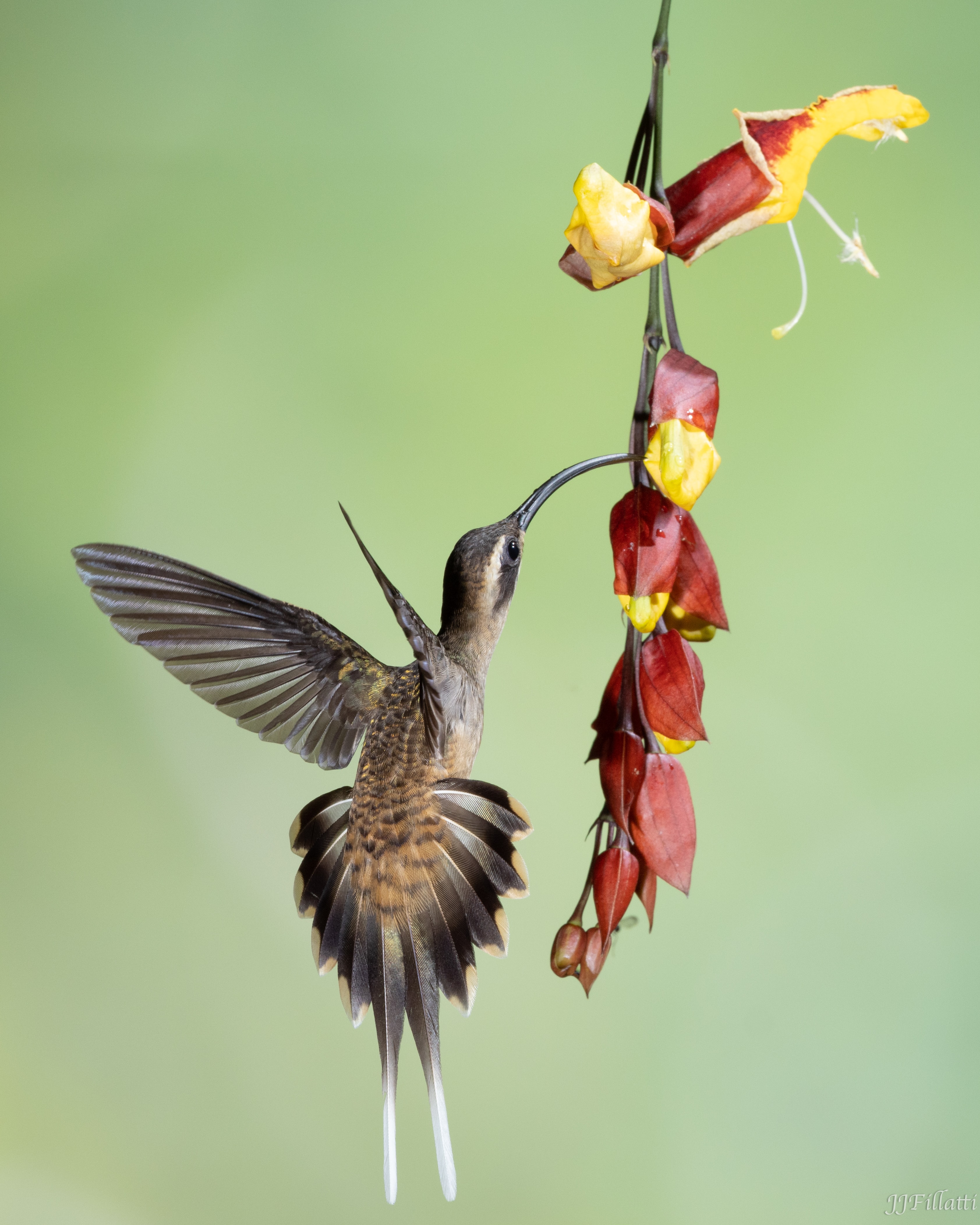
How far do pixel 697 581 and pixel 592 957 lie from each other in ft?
0.52

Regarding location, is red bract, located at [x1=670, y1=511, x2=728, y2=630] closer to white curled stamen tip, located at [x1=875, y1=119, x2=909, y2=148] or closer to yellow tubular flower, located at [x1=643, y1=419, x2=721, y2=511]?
yellow tubular flower, located at [x1=643, y1=419, x2=721, y2=511]

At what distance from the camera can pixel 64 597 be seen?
36.5 inches

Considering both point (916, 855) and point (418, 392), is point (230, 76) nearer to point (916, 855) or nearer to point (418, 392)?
point (418, 392)

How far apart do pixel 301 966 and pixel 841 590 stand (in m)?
0.62

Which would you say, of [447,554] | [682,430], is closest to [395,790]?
[682,430]

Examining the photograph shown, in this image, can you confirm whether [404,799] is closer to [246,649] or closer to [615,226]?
[246,649]

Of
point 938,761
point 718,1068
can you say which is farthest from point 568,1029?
point 938,761

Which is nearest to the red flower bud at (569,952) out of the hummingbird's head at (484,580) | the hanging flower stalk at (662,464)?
the hanging flower stalk at (662,464)

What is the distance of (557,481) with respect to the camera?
381 millimetres

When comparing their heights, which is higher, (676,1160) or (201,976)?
(201,976)

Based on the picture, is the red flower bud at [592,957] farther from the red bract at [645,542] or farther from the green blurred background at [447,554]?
the green blurred background at [447,554]

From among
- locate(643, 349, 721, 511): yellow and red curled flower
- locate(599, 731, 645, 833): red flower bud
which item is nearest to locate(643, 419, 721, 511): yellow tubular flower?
locate(643, 349, 721, 511): yellow and red curled flower

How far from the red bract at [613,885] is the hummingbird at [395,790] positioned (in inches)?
1.4

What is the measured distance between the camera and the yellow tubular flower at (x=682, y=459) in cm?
33
